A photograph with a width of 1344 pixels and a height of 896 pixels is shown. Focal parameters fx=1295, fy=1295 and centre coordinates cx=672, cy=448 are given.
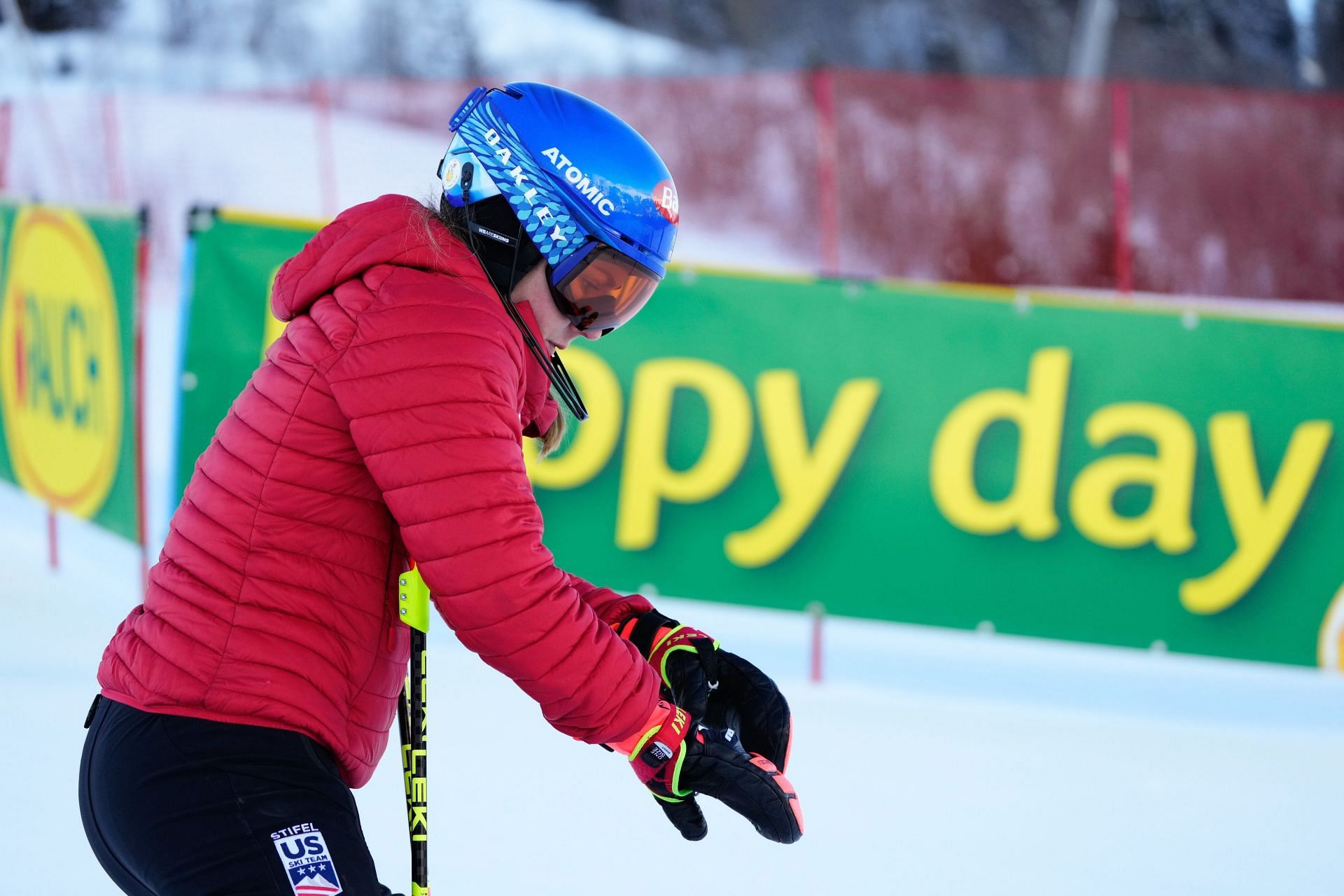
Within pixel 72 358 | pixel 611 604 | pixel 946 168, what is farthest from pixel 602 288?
pixel 946 168

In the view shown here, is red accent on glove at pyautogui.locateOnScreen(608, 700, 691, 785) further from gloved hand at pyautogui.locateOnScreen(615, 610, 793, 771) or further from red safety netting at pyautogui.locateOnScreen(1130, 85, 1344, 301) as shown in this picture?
red safety netting at pyautogui.locateOnScreen(1130, 85, 1344, 301)

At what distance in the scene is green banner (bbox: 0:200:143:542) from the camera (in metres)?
5.48

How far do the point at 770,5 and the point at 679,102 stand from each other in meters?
13.5

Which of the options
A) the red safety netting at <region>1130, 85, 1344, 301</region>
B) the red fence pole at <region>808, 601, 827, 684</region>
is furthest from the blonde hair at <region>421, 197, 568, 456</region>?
the red safety netting at <region>1130, 85, 1344, 301</region>

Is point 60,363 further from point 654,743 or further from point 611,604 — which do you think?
point 654,743

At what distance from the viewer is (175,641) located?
168cm

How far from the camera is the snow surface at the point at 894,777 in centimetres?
348

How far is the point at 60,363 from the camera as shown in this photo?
19.9ft

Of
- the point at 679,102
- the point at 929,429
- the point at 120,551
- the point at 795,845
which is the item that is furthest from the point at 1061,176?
the point at 795,845

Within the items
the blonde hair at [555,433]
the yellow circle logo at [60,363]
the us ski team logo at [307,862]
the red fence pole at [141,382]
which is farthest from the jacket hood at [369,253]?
the yellow circle logo at [60,363]

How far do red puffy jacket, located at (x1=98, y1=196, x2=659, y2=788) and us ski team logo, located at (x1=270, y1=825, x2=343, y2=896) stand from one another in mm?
143

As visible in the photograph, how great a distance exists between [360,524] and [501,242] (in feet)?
1.44

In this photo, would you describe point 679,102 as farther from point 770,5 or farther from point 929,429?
point 770,5

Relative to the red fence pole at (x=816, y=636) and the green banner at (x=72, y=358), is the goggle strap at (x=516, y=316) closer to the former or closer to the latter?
the red fence pole at (x=816, y=636)
